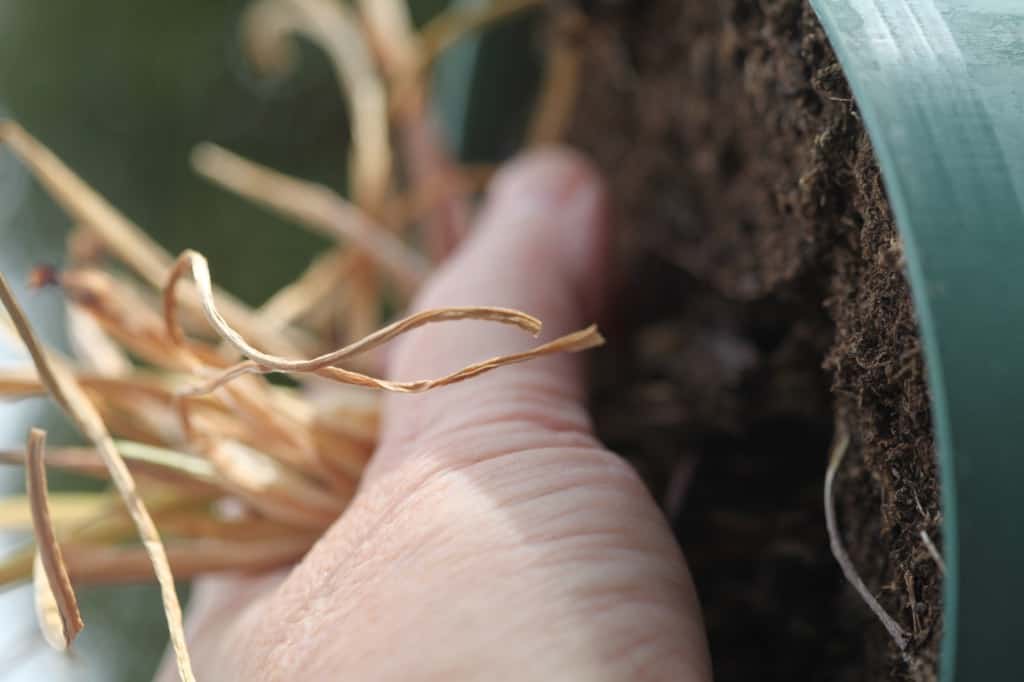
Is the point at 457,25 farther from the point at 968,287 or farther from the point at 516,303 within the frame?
the point at 968,287

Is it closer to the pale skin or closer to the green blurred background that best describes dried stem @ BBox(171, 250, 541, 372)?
the pale skin

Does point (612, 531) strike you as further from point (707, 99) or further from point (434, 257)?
point (434, 257)

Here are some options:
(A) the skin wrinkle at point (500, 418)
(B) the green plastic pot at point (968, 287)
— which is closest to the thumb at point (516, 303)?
(A) the skin wrinkle at point (500, 418)

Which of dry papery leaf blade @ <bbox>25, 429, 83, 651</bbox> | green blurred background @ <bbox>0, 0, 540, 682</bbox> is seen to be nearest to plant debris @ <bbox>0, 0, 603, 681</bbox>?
dry papery leaf blade @ <bbox>25, 429, 83, 651</bbox>

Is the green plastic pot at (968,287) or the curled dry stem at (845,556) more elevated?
the green plastic pot at (968,287)

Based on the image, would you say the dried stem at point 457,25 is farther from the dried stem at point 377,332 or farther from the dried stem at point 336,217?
the dried stem at point 377,332

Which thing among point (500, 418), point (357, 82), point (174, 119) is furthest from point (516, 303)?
point (174, 119)
